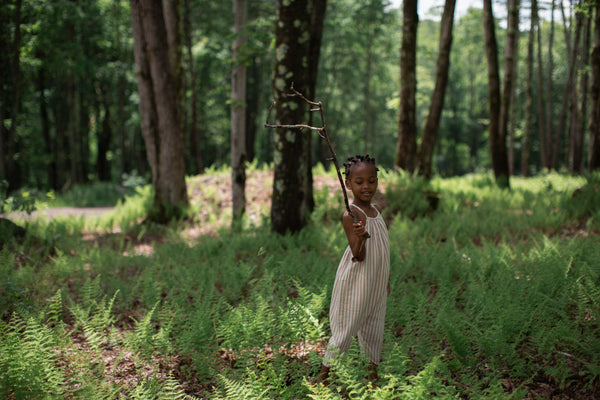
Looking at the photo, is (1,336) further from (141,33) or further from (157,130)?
(141,33)

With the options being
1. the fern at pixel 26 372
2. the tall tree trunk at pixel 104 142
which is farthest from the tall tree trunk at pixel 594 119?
the tall tree trunk at pixel 104 142

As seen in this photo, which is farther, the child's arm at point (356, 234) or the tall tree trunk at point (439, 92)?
the tall tree trunk at point (439, 92)

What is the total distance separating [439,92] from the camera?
40.2ft

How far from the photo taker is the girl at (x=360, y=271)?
306cm

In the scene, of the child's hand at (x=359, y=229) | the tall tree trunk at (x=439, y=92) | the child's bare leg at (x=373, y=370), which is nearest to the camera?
the child's hand at (x=359, y=229)

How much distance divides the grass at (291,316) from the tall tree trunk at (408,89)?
3.66 metres

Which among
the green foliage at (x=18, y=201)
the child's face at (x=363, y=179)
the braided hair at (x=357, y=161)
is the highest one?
the braided hair at (x=357, y=161)

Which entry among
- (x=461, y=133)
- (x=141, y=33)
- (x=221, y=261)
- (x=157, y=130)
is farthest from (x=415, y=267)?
(x=461, y=133)

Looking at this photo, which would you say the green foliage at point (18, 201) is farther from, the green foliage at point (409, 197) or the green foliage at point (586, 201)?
the green foliage at point (586, 201)

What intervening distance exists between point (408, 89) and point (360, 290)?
952cm

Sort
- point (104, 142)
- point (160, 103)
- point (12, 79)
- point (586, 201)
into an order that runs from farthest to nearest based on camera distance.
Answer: point (104, 142)
point (12, 79)
point (160, 103)
point (586, 201)

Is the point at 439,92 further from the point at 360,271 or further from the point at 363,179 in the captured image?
the point at 360,271

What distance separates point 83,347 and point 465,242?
6.15 m

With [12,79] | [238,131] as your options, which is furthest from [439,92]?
[12,79]
